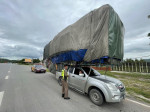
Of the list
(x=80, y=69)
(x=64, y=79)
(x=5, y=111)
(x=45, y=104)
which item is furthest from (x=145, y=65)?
(x=5, y=111)

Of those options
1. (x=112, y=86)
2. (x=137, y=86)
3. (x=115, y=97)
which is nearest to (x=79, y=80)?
(x=112, y=86)

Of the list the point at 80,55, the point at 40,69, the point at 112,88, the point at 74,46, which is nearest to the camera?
the point at 112,88

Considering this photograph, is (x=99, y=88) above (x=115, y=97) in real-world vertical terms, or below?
above

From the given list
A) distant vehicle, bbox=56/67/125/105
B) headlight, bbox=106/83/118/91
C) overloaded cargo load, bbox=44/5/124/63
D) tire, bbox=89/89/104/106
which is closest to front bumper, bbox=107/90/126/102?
distant vehicle, bbox=56/67/125/105

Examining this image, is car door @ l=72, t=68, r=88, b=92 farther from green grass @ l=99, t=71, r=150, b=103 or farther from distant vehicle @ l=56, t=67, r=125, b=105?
green grass @ l=99, t=71, r=150, b=103

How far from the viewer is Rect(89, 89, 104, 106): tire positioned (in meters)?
3.41

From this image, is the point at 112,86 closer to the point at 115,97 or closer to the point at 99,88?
the point at 115,97

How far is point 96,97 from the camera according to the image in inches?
142

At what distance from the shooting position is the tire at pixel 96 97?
134 inches

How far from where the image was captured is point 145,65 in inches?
549

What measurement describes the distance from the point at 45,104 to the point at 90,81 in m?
2.15

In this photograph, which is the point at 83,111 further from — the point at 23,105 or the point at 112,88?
the point at 23,105

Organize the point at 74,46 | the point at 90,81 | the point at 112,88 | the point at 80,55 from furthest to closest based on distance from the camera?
the point at 74,46
the point at 80,55
the point at 90,81
the point at 112,88

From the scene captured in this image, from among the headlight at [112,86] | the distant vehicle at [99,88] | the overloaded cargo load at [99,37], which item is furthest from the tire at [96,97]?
the overloaded cargo load at [99,37]
